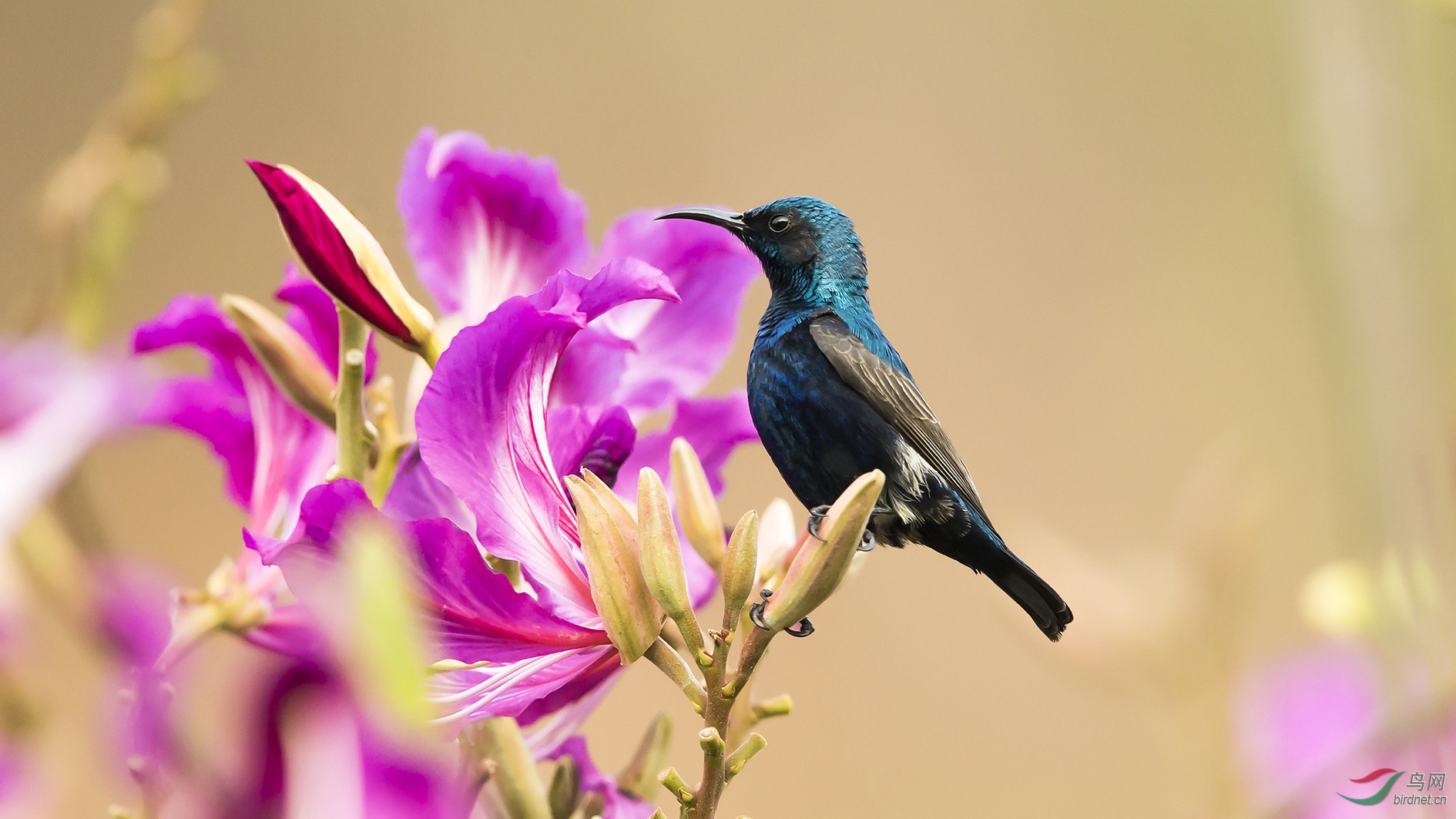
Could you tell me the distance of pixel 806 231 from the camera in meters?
0.17

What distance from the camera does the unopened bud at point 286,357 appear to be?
0.46 ft

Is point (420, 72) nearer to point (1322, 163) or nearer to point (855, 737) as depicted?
point (855, 737)

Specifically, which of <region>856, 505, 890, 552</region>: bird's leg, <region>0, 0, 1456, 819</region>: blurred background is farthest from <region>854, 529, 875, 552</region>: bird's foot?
<region>0, 0, 1456, 819</region>: blurred background

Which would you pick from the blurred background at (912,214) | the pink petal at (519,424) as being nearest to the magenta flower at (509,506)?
the pink petal at (519,424)

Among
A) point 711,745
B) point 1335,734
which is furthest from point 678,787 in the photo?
point 1335,734

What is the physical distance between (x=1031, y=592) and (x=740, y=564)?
0.05 meters

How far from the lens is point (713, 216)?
168mm

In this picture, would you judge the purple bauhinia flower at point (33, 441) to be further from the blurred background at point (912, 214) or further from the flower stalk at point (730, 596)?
the blurred background at point (912, 214)

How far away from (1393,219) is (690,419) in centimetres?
10

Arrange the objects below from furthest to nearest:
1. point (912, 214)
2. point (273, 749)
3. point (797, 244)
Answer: point (912, 214) → point (797, 244) → point (273, 749)

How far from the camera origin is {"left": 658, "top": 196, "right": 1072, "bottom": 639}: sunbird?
14cm

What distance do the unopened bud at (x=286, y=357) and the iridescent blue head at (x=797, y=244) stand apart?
61 millimetres

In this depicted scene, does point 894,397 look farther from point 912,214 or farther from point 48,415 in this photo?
point 912,214

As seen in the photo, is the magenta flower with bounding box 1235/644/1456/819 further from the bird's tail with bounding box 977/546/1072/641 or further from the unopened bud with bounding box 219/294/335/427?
the unopened bud with bounding box 219/294/335/427
